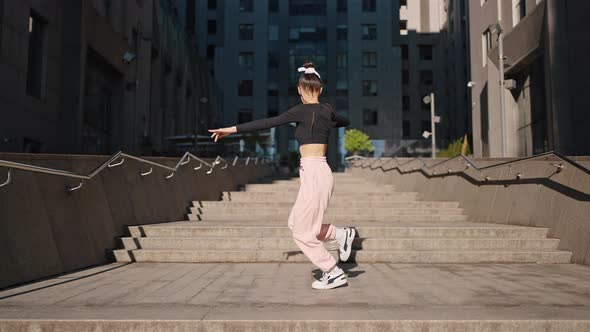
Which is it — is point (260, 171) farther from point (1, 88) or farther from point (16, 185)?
point (16, 185)

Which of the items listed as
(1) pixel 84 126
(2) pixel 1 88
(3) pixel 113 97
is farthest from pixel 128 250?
(3) pixel 113 97

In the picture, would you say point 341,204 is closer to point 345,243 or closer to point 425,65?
point 345,243

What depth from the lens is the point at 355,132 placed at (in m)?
45.0

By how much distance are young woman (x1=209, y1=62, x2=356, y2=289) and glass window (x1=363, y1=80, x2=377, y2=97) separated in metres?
45.3

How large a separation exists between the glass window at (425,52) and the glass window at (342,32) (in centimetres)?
1065

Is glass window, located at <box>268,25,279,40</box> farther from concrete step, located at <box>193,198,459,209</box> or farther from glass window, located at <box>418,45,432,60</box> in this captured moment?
concrete step, located at <box>193,198,459,209</box>

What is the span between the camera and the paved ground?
370cm

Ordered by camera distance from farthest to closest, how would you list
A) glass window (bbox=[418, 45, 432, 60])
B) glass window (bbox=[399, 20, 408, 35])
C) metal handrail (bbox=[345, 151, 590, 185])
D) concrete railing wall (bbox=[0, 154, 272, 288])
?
glass window (bbox=[418, 45, 432, 60]) < glass window (bbox=[399, 20, 408, 35]) < metal handrail (bbox=[345, 151, 590, 185]) < concrete railing wall (bbox=[0, 154, 272, 288])

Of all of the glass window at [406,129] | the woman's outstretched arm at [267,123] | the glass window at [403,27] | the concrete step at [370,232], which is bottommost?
the concrete step at [370,232]

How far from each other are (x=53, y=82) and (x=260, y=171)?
31.3 feet

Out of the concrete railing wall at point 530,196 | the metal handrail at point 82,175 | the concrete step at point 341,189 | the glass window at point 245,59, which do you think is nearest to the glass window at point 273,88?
the glass window at point 245,59

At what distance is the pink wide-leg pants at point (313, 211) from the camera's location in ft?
15.3

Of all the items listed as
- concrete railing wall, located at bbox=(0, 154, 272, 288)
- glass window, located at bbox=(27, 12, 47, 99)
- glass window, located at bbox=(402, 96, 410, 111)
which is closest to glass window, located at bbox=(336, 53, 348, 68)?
glass window, located at bbox=(402, 96, 410, 111)

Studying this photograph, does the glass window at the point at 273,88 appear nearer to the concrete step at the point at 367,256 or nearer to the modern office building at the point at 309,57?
the modern office building at the point at 309,57
